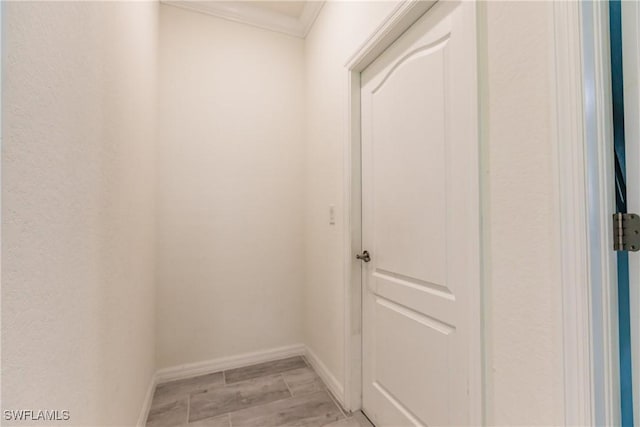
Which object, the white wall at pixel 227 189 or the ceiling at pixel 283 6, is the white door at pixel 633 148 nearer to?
the white wall at pixel 227 189

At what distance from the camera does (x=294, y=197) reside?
2541 millimetres

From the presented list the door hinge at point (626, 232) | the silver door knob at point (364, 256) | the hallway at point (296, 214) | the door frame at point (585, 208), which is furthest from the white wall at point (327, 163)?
the door hinge at point (626, 232)

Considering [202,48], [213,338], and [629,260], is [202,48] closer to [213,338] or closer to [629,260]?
[213,338]

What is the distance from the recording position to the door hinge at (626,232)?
0.67 meters

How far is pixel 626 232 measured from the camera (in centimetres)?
68

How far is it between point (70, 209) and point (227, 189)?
1560 mm

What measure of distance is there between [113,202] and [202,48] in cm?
171

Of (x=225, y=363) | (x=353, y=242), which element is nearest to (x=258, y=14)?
(x=353, y=242)

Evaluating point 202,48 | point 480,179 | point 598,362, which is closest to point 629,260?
point 598,362

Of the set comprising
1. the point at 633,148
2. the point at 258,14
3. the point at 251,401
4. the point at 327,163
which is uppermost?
the point at 258,14

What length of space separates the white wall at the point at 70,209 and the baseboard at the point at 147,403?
0.22 m

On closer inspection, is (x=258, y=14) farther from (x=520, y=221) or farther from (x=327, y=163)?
(x=520, y=221)

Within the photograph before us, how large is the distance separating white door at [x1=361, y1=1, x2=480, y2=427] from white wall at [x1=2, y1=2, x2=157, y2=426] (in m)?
1.20

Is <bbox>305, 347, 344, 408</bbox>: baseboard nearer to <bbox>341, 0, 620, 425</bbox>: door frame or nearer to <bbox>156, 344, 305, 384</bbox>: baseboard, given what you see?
<bbox>156, 344, 305, 384</bbox>: baseboard
